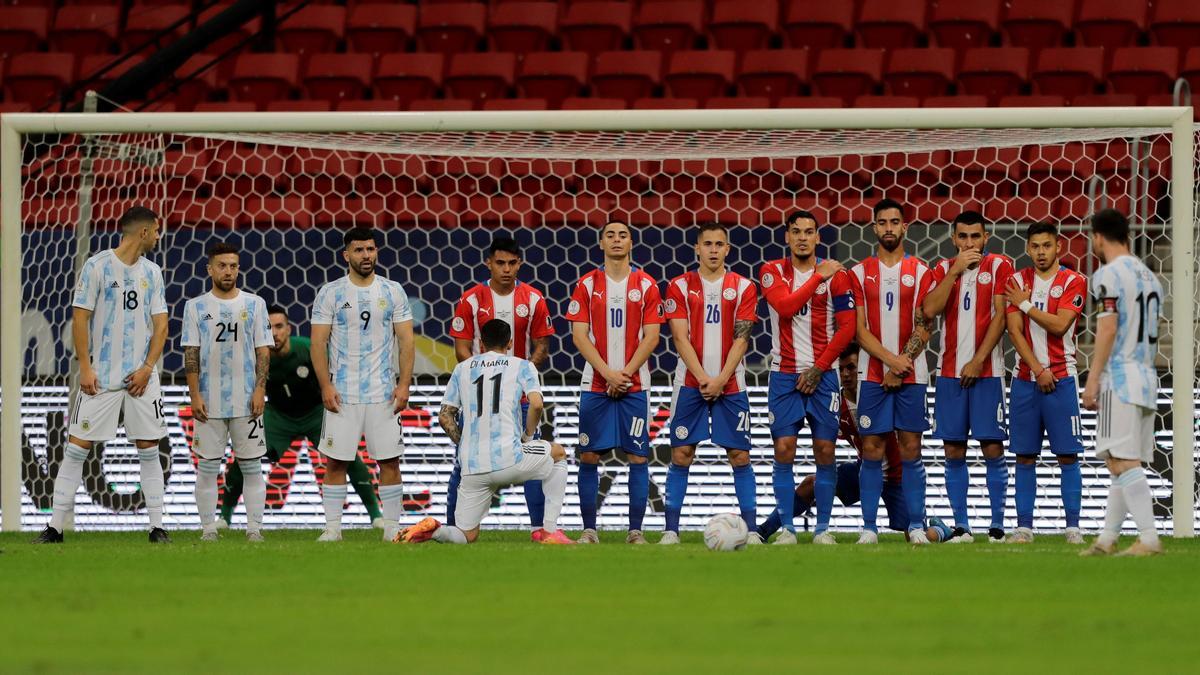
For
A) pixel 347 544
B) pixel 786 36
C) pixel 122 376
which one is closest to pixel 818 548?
pixel 347 544

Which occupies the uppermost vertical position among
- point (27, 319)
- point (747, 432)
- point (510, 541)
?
point (27, 319)

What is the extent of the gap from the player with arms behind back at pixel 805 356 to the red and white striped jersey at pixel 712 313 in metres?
0.16

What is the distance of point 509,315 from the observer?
30.7ft

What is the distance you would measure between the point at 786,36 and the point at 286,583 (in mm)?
11194

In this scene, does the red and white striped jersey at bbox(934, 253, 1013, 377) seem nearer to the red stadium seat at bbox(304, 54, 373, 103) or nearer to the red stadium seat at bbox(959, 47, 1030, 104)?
the red stadium seat at bbox(959, 47, 1030, 104)

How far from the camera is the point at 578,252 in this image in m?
11.7

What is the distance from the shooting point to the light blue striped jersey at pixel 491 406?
8.50 m

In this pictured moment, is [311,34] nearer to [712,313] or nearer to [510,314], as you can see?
[510,314]

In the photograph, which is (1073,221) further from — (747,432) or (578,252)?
(747,432)

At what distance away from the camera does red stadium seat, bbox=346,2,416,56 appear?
16.9 meters

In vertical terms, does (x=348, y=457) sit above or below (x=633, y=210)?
below

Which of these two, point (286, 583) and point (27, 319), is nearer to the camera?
point (286, 583)

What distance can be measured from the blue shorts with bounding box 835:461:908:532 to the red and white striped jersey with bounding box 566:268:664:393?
1342 mm

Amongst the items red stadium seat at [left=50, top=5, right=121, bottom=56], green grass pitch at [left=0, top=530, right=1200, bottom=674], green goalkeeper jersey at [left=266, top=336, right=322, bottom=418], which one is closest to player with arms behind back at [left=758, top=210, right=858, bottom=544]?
green grass pitch at [left=0, top=530, right=1200, bottom=674]
